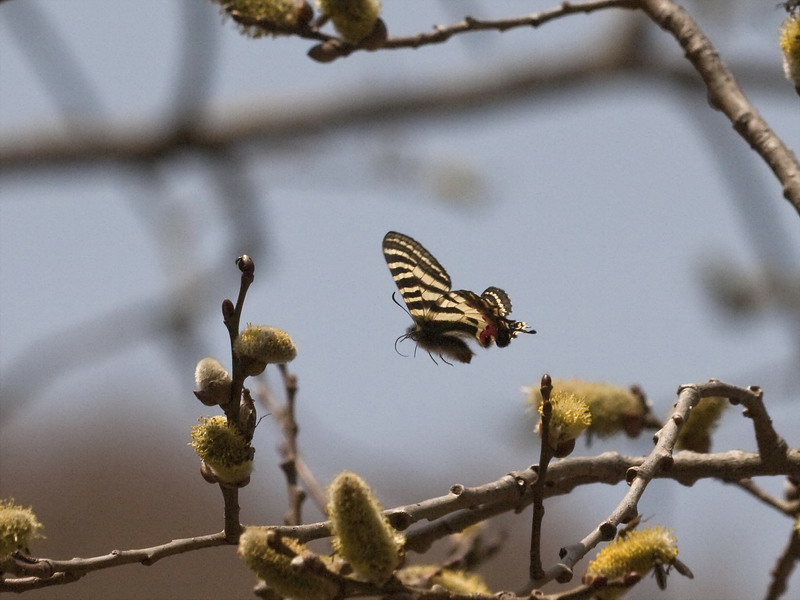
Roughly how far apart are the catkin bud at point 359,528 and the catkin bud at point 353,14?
73 cm

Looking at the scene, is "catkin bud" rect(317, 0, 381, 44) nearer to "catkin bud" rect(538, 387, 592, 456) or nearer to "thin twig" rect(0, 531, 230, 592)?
"catkin bud" rect(538, 387, 592, 456)

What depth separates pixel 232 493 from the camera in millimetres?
1051

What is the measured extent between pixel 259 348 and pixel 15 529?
317 mm

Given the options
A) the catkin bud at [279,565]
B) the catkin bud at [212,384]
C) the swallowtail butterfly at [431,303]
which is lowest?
the catkin bud at [279,565]

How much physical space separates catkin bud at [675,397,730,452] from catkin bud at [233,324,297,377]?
648 millimetres

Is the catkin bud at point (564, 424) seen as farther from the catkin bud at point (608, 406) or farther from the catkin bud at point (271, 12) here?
the catkin bud at point (271, 12)

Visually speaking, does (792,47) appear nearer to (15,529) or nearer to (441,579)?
(441,579)

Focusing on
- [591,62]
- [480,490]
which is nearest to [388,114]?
[591,62]

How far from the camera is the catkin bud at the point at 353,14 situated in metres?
1.42

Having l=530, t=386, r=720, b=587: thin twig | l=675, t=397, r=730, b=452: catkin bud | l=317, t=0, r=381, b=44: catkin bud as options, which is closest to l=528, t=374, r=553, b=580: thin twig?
l=530, t=386, r=720, b=587: thin twig

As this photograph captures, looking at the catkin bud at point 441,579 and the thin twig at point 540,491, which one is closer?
the thin twig at point 540,491

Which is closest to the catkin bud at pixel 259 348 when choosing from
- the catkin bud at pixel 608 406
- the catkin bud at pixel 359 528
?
the catkin bud at pixel 359 528

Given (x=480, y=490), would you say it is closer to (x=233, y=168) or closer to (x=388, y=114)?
(x=233, y=168)

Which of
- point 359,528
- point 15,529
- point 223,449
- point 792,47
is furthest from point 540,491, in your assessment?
point 792,47
